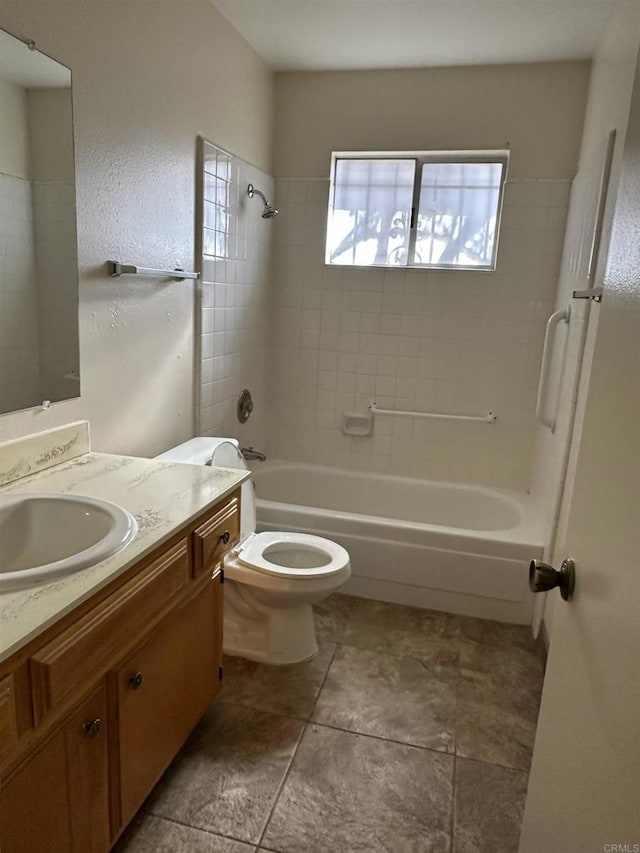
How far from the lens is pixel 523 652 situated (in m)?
2.34

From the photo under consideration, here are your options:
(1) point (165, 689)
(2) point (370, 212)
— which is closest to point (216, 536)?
(1) point (165, 689)

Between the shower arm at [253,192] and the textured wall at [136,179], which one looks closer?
the textured wall at [136,179]

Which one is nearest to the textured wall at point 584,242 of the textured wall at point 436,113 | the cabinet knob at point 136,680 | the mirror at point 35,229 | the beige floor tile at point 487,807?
the textured wall at point 436,113

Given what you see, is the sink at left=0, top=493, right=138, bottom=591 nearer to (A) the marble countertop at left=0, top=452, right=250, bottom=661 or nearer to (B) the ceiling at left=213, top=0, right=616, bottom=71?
A: (A) the marble countertop at left=0, top=452, right=250, bottom=661

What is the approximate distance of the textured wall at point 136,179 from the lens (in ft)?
5.48

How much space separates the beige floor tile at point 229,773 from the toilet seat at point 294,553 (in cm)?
51

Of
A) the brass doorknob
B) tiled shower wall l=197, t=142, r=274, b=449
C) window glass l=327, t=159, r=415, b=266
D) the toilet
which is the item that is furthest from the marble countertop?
window glass l=327, t=159, r=415, b=266

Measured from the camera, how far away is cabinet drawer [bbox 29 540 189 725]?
97cm

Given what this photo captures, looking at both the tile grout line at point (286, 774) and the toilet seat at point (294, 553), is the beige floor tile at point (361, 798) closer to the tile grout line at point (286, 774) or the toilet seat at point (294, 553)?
the tile grout line at point (286, 774)

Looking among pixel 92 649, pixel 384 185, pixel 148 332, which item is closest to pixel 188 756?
pixel 92 649

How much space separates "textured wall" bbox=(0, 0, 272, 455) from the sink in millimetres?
272

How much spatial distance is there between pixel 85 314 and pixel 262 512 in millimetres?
1374

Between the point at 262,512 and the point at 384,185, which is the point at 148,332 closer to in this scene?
the point at 262,512

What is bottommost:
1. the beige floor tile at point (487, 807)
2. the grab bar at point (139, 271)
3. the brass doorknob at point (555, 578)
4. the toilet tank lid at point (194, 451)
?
the beige floor tile at point (487, 807)
